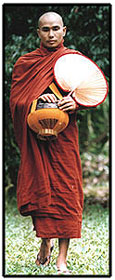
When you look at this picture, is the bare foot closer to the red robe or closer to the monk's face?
the red robe

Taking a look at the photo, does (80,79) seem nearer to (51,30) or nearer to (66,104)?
(66,104)

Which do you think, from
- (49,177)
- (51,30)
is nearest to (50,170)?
(49,177)

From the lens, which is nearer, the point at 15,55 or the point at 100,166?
the point at 15,55

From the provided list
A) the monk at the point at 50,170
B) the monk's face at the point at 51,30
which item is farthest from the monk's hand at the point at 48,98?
the monk's face at the point at 51,30

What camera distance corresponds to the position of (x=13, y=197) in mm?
7480

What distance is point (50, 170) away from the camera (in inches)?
133

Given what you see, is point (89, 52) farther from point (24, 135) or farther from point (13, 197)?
point (24, 135)

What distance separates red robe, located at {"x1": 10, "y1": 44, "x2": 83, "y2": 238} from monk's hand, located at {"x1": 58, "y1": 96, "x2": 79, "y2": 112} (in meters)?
0.17

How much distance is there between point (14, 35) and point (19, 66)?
122 inches

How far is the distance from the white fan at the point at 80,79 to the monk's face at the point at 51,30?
176 mm

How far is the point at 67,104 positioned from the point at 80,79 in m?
0.26

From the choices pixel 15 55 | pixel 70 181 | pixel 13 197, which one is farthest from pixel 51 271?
pixel 13 197

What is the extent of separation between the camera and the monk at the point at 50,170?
335cm

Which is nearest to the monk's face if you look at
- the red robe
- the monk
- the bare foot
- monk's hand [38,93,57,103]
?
the monk
